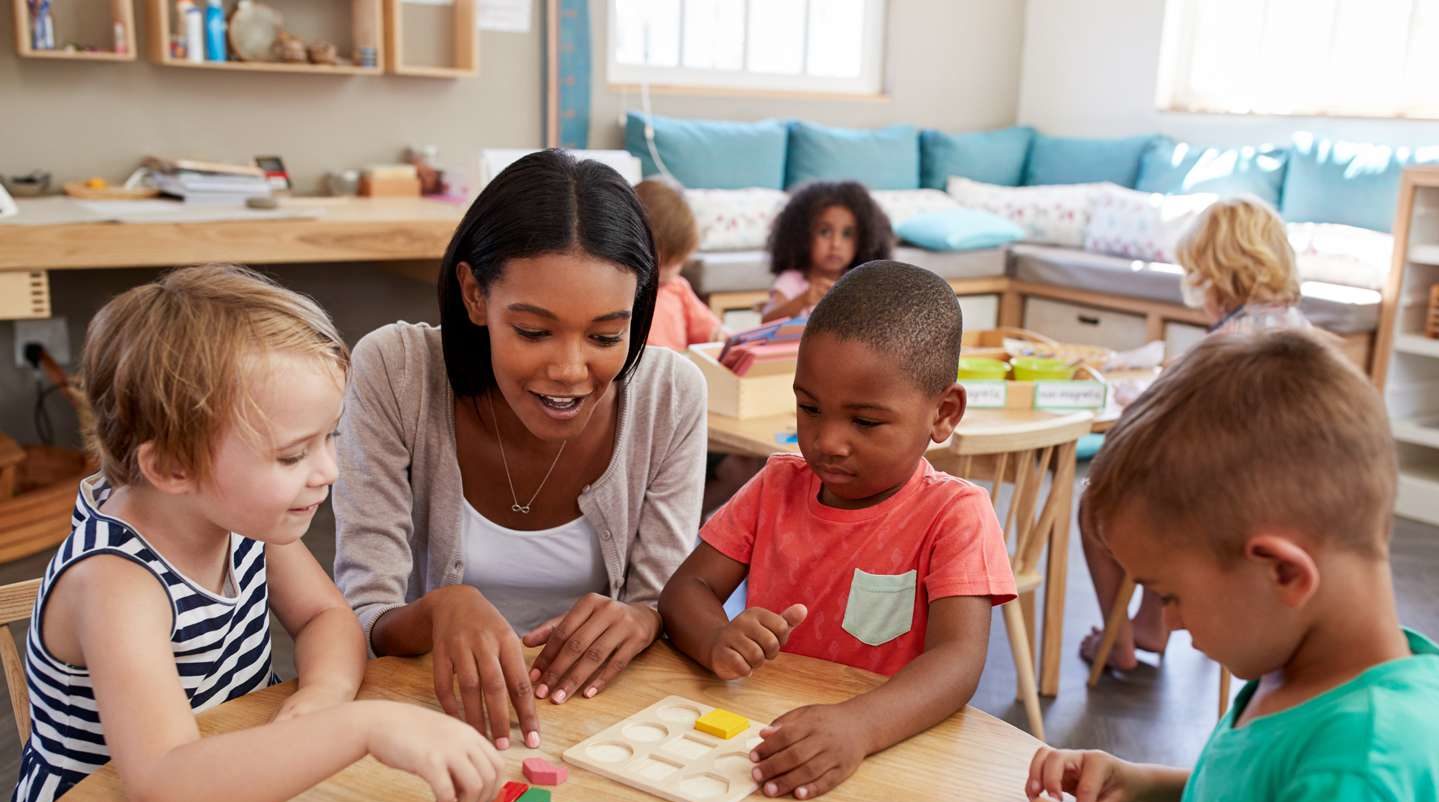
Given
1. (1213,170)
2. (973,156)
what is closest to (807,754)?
(1213,170)

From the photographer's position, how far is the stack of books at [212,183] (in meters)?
3.55

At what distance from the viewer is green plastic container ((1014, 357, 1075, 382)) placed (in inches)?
105

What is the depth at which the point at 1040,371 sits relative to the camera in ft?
8.73

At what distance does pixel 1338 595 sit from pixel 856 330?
2.06 feet

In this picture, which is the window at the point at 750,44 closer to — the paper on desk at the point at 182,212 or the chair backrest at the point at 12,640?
the paper on desk at the point at 182,212

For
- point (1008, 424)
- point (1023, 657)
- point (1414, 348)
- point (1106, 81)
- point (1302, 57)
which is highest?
point (1302, 57)

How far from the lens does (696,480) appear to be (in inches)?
60.8

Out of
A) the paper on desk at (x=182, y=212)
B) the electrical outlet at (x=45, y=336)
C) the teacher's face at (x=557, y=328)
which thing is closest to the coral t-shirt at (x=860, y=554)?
the teacher's face at (x=557, y=328)

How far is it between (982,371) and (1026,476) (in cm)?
30

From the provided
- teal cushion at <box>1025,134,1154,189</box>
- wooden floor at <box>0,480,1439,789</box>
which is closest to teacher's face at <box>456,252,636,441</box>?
wooden floor at <box>0,480,1439,789</box>

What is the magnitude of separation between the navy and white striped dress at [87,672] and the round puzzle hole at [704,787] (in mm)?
454

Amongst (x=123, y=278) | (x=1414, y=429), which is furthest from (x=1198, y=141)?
(x=123, y=278)

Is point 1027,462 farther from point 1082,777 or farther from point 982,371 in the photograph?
point 1082,777

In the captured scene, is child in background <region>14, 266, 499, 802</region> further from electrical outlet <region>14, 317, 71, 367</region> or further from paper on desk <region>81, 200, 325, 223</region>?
electrical outlet <region>14, 317, 71, 367</region>
